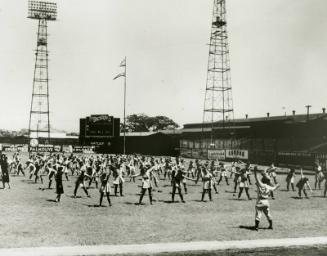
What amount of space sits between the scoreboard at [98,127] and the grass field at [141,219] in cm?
4473

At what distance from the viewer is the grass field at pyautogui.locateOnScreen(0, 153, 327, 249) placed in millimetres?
13773

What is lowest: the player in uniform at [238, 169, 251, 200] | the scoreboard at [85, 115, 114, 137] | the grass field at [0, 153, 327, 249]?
the grass field at [0, 153, 327, 249]

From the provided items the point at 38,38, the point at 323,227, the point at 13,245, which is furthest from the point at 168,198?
the point at 38,38

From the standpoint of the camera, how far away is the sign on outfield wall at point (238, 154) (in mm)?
51044

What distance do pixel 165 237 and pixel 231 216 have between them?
16.2 feet

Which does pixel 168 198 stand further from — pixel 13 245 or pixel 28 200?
pixel 13 245

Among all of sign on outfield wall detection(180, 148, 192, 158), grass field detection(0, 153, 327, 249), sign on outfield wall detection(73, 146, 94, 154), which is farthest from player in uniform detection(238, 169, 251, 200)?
sign on outfield wall detection(73, 146, 94, 154)

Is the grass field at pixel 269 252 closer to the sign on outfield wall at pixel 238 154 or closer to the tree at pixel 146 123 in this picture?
the sign on outfield wall at pixel 238 154

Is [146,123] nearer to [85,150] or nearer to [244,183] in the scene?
[85,150]

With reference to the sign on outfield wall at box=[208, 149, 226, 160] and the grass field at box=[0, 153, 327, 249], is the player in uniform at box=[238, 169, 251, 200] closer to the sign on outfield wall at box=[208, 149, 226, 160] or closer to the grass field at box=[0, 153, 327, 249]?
the grass field at box=[0, 153, 327, 249]

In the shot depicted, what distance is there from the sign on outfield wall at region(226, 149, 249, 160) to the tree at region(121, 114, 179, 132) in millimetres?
96725

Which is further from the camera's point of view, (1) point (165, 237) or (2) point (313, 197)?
(2) point (313, 197)

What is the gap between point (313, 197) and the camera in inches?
973

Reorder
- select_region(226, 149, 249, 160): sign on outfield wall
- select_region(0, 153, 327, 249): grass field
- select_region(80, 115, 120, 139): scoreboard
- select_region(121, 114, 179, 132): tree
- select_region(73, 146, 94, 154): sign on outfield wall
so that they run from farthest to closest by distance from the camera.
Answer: select_region(121, 114, 179, 132): tree < select_region(73, 146, 94, 154): sign on outfield wall < select_region(80, 115, 120, 139): scoreboard < select_region(226, 149, 249, 160): sign on outfield wall < select_region(0, 153, 327, 249): grass field
